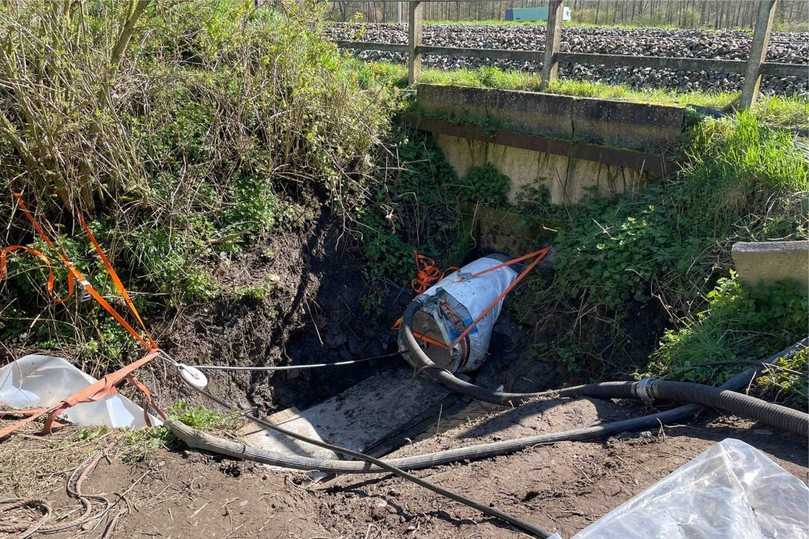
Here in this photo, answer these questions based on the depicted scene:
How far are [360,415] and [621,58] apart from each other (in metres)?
4.71

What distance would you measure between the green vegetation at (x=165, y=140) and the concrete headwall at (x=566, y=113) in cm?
82

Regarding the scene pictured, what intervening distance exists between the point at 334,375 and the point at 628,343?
9.93 ft

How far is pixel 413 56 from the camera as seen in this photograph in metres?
8.54

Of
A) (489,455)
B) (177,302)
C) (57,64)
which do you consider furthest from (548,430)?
(57,64)

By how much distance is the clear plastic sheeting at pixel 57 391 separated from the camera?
4.87 meters

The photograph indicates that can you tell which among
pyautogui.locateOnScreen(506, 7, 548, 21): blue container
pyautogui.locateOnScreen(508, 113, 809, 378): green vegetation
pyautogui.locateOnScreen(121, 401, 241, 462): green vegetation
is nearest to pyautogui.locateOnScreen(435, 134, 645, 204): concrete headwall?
pyautogui.locateOnScreen(508, 113, 809, 378): green vegetation

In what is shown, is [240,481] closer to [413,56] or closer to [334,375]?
[334,375]

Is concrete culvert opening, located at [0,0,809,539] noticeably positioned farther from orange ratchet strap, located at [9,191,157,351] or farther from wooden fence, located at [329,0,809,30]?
wooden fence, located at [329,0,809,30]

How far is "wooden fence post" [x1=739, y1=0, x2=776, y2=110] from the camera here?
5.87 metres

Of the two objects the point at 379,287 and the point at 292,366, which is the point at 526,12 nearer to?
the point at 379,287

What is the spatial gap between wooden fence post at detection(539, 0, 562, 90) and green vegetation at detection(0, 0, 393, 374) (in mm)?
1980

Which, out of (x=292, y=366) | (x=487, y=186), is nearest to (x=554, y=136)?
(x=487, y=186)

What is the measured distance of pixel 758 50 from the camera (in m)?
5.95

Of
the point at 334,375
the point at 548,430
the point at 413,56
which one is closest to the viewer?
the point at 548,430
